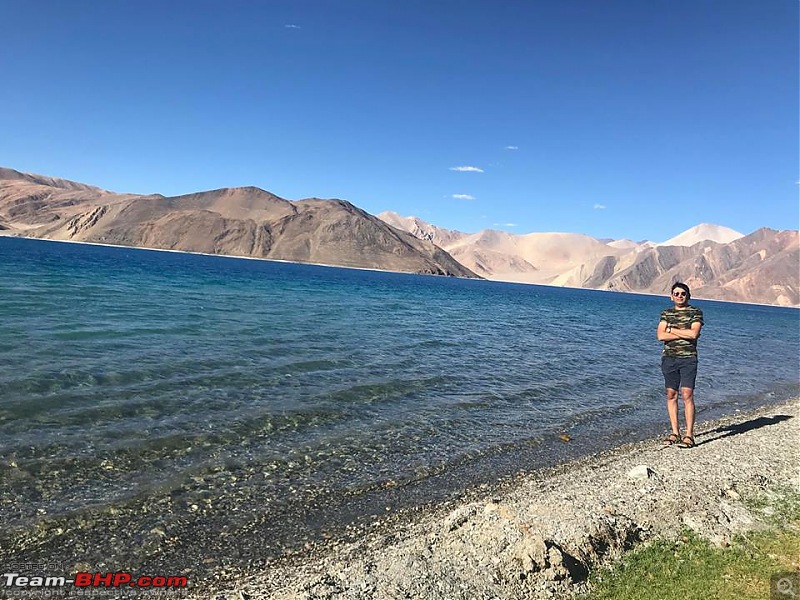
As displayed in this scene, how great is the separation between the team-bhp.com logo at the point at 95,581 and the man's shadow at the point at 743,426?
38.6ft

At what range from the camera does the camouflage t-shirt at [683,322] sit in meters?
10.4

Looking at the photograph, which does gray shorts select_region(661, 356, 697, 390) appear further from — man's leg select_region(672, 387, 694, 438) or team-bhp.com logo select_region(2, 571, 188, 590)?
team-bhp.com logo select_region(2, 571, 188, 590)

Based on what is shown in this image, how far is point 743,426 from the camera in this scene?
47.9 feet

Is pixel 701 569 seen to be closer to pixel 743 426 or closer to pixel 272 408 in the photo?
pixel 272 408

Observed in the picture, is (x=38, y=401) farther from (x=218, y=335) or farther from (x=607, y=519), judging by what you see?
(x=607, y=519)

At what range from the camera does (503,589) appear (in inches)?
217

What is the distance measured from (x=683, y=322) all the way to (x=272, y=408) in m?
9.85

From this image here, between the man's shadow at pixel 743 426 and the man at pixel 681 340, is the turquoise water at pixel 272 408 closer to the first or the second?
the man's shadow at pixel 743 426

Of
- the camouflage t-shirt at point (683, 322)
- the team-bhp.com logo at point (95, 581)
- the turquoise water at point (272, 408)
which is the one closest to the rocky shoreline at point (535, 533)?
the team-bhp.com logo at point (95, 581)

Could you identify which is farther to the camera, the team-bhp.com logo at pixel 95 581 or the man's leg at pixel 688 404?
the man's leg at pixel 688 404

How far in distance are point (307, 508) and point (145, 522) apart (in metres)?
2.35

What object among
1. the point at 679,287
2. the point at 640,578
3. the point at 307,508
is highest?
the point at 679,287

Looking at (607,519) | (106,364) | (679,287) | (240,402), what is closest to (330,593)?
(607,519)

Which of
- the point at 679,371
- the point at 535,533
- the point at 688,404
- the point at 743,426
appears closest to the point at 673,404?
the point at 688,404
